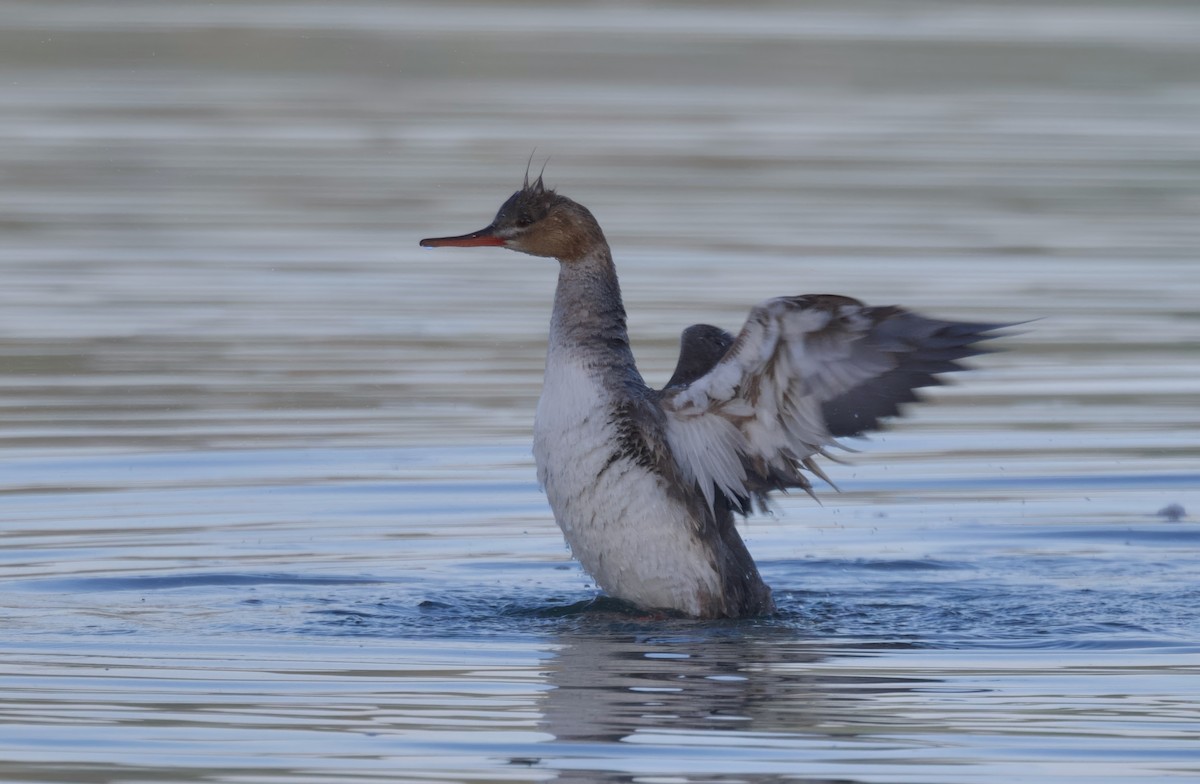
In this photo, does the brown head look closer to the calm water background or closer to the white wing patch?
the white wing patch

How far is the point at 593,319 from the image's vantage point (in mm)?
8547

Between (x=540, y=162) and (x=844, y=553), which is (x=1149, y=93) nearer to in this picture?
(x=540, y=162)

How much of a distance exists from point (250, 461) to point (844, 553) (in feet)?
9.44

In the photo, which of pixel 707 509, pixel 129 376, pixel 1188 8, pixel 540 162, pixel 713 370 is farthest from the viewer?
pixel 1188 8

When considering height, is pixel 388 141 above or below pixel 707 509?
above

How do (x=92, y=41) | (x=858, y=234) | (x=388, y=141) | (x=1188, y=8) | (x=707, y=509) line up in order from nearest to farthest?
(x=707, y=509) < (x=858, y=234) < (x=388, y=141) < (x=92, y=41) < (x=1188, y=8)

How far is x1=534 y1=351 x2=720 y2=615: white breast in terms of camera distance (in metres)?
8.34

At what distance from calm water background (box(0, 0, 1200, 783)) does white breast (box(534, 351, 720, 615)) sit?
0.20 metres

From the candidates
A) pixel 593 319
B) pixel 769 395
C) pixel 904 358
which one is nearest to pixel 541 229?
pixel 593 319

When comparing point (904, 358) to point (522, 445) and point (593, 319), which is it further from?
point (522, 445)

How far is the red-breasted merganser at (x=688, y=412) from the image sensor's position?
7617 mm

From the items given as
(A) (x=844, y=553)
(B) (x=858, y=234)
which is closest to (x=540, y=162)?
(B) (x=858, y=234)

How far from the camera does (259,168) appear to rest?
19656 mm

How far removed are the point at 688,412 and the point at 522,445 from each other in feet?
10.2
